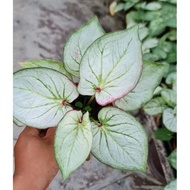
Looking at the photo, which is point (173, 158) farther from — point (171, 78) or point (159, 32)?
point (159, 32)

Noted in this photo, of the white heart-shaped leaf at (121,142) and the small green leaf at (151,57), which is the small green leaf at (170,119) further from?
the white heart-shaped leaf at (121,142)

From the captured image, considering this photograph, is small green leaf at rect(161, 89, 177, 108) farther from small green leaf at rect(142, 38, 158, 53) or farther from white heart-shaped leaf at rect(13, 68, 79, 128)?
white heart-shaped leaf at rect(13, 68, 79, 128)

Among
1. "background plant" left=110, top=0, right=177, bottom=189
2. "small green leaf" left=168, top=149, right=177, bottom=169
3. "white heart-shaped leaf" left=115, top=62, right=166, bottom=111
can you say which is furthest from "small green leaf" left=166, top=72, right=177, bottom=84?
"white heart-shaped leaf" left=115, top=62, right=166, bottom=111

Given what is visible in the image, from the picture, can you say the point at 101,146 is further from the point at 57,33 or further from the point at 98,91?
the point at 57,33

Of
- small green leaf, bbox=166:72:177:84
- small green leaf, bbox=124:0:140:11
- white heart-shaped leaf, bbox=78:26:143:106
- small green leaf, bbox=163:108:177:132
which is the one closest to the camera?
white heart-shaped leaf, bbox=78:26:143:106

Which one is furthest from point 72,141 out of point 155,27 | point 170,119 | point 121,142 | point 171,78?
point 155,27

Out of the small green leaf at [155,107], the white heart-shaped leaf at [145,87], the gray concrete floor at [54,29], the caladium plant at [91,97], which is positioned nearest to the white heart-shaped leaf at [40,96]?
the caladium plant at [91,97]
